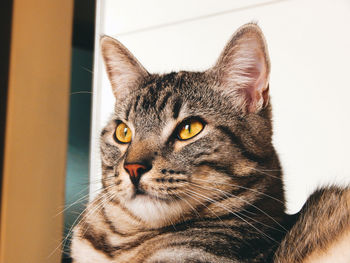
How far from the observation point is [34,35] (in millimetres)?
1111

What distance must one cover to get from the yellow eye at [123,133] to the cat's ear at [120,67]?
0.26 feet

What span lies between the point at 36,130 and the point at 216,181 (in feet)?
2.02

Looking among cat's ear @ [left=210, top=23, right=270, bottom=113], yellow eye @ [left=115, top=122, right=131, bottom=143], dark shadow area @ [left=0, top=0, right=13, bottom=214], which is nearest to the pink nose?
yellow eye @ [left=115, top=122, right=131, bottom=143]

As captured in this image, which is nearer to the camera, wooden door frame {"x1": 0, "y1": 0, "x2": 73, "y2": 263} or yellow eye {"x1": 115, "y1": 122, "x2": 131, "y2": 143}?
yellow eye {"x1": 115, "y1": 122, "x2": 131, "y2": 143}

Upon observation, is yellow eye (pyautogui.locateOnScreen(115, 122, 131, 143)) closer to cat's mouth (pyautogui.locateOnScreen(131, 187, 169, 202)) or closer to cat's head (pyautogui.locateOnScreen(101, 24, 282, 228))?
cat's head (pyautogui.locateOnScreen(101, 24, 282, 228))

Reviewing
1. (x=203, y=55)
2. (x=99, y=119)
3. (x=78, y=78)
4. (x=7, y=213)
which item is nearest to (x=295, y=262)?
(x=203, y=55)

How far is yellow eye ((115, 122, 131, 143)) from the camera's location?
791 mm

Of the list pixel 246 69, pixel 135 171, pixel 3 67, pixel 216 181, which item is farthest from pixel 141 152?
pixel 3 67


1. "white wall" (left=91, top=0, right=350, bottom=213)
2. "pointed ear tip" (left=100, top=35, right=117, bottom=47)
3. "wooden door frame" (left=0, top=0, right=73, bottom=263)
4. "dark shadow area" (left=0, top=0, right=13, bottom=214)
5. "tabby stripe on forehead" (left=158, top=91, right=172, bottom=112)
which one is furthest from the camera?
"dark shadow area" (left=0, top=0, right=13, bottom=214)

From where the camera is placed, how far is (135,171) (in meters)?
0.68

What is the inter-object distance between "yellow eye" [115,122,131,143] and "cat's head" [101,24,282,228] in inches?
0.8

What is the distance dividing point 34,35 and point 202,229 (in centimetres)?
78

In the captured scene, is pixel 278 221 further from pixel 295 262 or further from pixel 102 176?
pixel 102 176

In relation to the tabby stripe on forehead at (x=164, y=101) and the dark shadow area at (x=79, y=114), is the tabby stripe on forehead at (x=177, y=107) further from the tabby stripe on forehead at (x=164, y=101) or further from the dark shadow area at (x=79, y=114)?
the dark shadow area at (x=79, y=114)
